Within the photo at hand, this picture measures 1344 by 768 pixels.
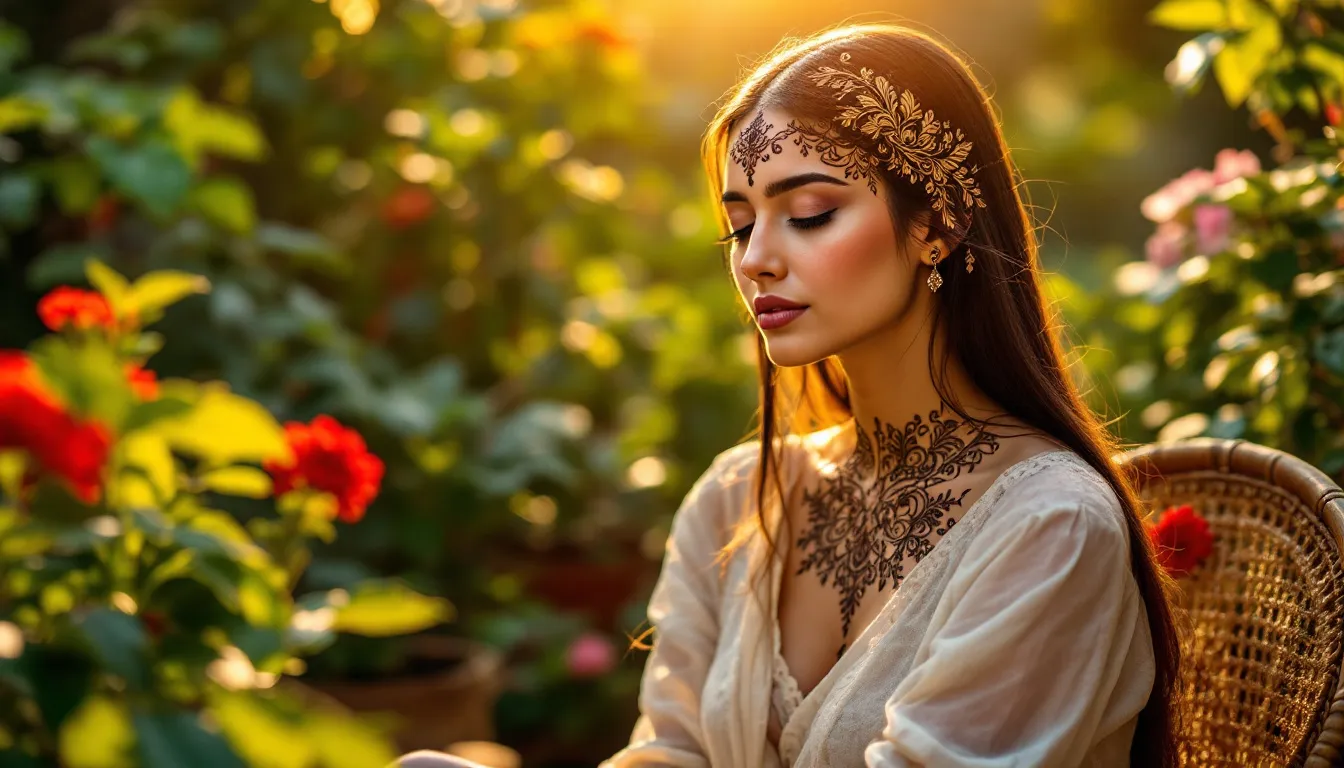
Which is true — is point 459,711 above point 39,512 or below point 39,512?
below

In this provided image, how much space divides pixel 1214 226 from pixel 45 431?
6.26ft

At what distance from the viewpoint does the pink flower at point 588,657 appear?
11.9ft

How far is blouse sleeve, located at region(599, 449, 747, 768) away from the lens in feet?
6.48

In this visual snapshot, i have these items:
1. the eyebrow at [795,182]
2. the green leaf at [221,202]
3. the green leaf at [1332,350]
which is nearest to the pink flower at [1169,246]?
the green leaf at [1332,350]

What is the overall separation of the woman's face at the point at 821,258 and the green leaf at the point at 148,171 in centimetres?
170

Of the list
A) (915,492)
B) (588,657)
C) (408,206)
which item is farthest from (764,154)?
(408,206)

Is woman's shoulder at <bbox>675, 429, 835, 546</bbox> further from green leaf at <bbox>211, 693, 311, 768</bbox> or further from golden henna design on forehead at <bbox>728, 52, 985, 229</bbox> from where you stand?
green leaf at <bbox>211, 693, 311, 768</bbox>

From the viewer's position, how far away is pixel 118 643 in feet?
5.18

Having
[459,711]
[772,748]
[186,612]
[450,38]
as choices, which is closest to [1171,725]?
[772,748]

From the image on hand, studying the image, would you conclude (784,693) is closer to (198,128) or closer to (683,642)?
(683,642)

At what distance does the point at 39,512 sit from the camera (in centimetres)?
183

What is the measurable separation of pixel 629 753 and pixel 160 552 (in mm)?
752

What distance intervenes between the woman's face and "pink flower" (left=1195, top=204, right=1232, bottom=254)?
0.88 m

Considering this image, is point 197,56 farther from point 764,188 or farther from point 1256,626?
point 1256,626
